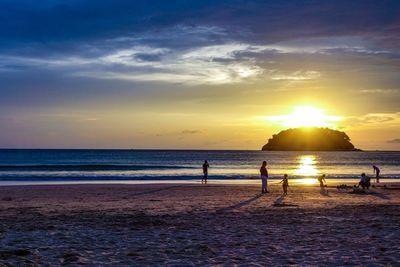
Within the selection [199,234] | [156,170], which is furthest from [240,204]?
[156,170]

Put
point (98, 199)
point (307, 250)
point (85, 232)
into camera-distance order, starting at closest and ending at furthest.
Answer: point (307, 250) → point (85, 232) → point (98, 199)

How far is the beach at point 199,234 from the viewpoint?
9.38 meters

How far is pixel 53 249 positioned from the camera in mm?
10203

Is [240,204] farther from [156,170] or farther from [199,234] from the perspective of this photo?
[156,170]

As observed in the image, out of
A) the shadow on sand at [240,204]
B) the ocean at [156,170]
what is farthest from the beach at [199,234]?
the ocean at [156,170]

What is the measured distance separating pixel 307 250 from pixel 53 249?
5.41 meters

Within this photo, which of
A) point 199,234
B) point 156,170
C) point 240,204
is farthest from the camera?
point 156,170

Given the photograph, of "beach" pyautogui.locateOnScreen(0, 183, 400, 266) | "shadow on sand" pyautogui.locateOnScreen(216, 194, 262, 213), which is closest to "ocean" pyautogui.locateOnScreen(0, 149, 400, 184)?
"shadow on sand" pyautogui.locateOnScreen(216, 194, 262, 213)

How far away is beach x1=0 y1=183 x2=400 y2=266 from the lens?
30.8ft

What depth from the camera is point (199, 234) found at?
12070 mm

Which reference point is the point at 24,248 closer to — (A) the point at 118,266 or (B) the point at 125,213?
(A) the point at 118,266

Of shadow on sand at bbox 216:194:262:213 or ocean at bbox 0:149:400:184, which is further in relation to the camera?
ocean at bbox 0:149:400:184

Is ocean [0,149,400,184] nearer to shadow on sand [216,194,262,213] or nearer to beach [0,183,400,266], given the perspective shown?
shadow on sand [216,194,262,213]

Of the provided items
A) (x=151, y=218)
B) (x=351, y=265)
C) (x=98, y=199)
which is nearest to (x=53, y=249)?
(x=151, y=218)
